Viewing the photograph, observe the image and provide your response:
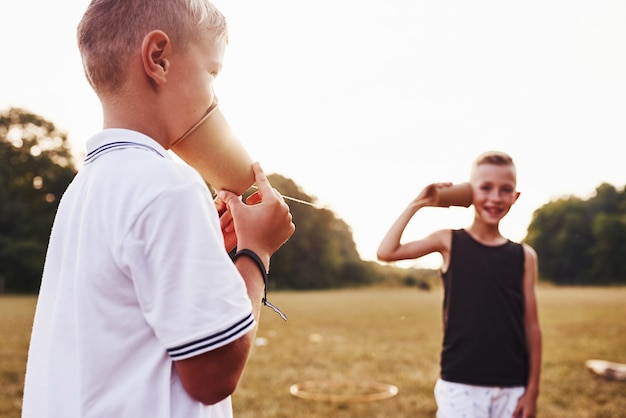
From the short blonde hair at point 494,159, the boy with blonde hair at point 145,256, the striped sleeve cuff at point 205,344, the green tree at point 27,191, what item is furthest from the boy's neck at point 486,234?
the green tree at point 27,191

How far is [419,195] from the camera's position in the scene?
10.1ft

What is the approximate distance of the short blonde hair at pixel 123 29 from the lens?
1.30 meters

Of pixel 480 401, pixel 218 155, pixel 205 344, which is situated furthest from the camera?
pixel 480 401

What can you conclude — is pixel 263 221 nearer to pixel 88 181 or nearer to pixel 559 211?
pixel 88 181

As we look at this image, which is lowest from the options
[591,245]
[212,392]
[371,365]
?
[591,245]

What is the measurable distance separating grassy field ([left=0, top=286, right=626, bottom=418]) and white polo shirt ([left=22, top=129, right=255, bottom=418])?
500 centimetres

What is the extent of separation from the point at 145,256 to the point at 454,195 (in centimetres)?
183

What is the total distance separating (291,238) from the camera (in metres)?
35.3

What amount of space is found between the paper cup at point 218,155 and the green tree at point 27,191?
36691mm

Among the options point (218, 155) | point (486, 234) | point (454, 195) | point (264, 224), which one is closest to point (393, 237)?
point (486, 234)

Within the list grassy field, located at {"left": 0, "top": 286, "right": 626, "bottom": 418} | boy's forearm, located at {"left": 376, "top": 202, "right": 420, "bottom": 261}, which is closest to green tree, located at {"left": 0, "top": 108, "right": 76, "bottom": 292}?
grassy field, located at {"left": 0, "top": 286, "right": 626, "bottom": 418}

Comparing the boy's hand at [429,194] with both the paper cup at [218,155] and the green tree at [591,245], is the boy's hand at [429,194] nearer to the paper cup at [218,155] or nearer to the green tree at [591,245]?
the paper cup at [218,155]

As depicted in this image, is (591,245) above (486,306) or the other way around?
the other way around

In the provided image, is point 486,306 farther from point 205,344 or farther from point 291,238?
point 291,238
